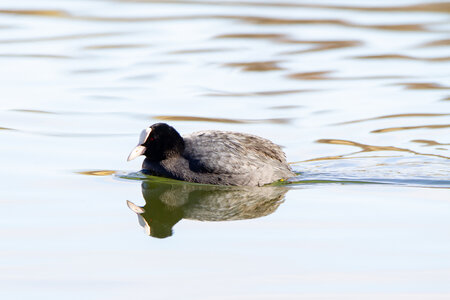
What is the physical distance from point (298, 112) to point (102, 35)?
6.10 metres

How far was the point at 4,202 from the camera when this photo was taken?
26.5ft

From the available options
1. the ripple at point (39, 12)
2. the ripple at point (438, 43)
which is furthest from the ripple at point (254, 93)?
the ripple at point (39, 12)

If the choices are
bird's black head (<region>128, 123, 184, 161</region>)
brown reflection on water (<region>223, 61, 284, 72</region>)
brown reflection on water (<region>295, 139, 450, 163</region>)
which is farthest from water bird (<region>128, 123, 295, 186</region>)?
brown reflection on water (<region>223, 61, 284, 72</region>)

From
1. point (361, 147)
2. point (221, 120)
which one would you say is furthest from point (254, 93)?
point (361, 147)

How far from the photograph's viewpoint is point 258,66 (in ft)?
48.6

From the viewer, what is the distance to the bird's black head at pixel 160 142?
8703 millimetres

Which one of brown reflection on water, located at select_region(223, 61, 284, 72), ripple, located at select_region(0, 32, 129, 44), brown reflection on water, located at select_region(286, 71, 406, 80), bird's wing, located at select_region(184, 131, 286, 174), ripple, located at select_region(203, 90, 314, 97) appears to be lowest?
bird's wing, located at select_region(184, 131, 286, 174)

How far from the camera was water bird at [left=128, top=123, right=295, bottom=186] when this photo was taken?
28.5ft

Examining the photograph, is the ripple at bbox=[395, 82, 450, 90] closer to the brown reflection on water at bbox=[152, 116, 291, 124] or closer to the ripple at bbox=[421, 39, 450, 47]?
the brown reflection on water at bbox=[152, 116, 291, 124]

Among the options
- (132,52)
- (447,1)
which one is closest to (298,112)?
(132,52)

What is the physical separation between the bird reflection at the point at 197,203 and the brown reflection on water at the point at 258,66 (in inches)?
233

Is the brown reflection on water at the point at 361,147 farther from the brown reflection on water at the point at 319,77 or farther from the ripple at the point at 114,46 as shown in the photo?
the ripple at the point at 114,46

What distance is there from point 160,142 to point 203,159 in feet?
1.34

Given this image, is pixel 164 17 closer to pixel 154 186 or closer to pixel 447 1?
pixel 447 1
